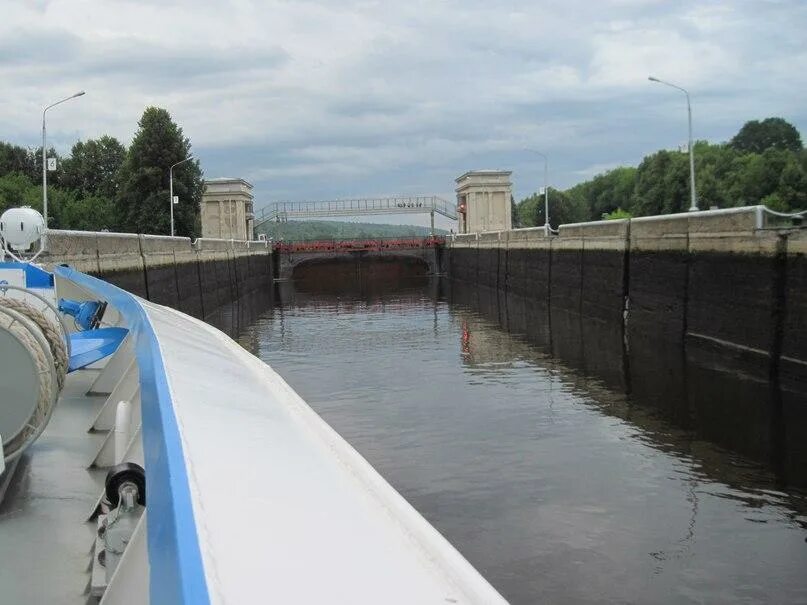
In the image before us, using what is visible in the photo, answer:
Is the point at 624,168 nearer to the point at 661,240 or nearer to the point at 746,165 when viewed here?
the point at 746,165

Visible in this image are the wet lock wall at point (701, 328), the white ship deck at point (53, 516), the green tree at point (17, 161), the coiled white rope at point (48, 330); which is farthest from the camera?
the green tree at point (17, 161)

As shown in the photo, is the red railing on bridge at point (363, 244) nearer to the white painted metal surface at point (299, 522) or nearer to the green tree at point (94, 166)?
the green tree at point (94, 166)

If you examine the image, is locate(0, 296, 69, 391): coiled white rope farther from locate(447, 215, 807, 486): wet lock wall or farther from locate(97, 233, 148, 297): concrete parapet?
locate(97, 233, 148, 297): concrete parapet

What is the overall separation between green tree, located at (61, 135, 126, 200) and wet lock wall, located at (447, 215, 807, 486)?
203 ft

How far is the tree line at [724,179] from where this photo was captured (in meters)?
65.1

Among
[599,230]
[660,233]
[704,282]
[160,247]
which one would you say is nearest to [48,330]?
[704,282]

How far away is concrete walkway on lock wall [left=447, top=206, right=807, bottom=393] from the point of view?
45.5 ft

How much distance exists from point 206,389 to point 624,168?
428 ft

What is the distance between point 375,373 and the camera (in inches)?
651

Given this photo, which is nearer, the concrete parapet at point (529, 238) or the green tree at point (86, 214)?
the concrete parapet at point (529, 238)

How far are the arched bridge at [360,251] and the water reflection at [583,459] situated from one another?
44.2 m

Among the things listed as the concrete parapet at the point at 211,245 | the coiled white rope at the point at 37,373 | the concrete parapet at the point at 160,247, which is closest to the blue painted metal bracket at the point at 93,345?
the coiled white rope at the point at 37,373

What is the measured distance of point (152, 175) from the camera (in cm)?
6125

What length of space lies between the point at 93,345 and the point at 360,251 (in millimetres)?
57823
